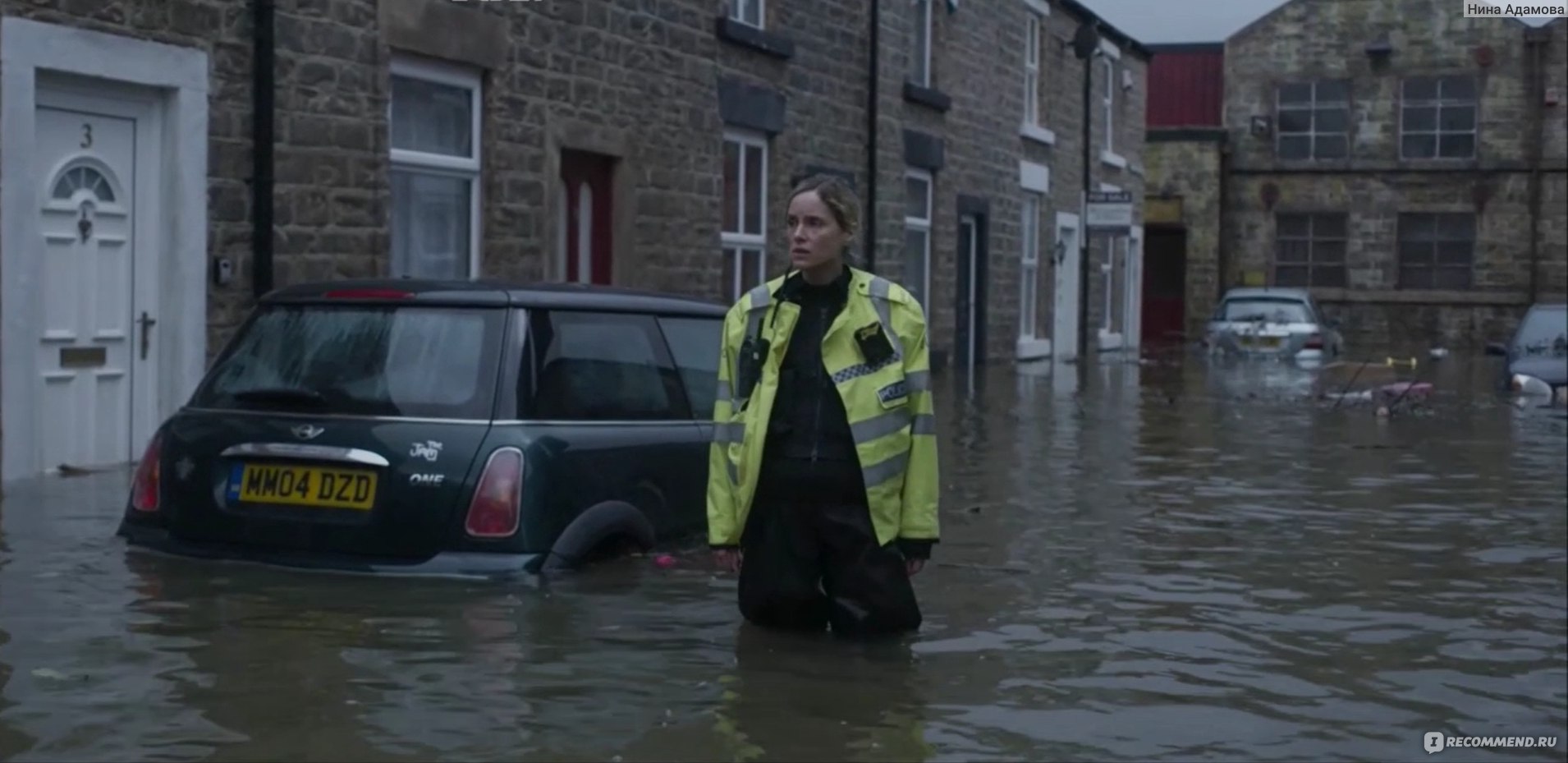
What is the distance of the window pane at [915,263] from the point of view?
82.1 feet

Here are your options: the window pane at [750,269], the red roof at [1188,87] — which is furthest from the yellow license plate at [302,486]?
the red roof at [1188,87]

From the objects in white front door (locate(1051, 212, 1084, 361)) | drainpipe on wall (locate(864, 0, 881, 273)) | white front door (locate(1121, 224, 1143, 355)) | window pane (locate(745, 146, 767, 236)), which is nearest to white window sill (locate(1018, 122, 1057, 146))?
white front door (locate(1051, 212, 1084, 361))

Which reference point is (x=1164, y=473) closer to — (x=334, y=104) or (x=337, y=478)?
(x=334, y=104)

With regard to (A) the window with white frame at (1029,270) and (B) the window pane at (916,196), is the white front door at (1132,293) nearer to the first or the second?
(A) the window with white frame at (1029,270)

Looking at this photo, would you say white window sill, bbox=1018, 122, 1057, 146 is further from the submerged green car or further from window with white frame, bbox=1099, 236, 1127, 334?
the submerged green car

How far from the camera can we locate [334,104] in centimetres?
1299

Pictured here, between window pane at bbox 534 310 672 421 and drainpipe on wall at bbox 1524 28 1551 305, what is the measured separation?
3942 cm

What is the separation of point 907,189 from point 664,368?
1627 centimetres

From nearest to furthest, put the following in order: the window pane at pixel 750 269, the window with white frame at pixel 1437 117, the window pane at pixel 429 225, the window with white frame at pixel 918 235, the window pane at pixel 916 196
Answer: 1. the window pane at pixel 429 225
2. the window pane at pixel 750 269
3. the window pane at pixel 916 196
4. the window with white frame at pixel 918 235
5. the window with white frame at pixel 1437 117

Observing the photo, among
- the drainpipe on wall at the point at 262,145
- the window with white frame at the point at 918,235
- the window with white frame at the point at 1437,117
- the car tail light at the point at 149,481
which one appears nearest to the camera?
the car tail light at the point at 149,481

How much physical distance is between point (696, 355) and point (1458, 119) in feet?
130

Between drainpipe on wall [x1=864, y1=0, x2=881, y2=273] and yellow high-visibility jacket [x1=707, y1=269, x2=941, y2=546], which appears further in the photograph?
drainpipe on wall [x1=864, y1=0, x2=881, y2=273]

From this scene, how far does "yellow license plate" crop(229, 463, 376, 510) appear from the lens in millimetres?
7719

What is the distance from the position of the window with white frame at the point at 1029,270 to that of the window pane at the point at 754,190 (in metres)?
11.4
